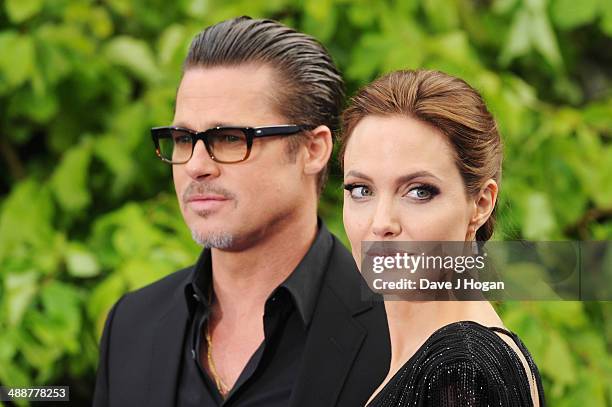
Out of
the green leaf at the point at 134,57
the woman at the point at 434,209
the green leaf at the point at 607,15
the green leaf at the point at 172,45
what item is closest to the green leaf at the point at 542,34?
the green leaf at the point at 607,15

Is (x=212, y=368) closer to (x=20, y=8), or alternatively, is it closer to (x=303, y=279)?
(x=303, y=279)

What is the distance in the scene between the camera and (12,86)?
11.0 ft

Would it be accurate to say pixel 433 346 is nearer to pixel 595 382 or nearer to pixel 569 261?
pixel 569 261

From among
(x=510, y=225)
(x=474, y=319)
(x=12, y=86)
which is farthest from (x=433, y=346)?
(x=12, y=86)

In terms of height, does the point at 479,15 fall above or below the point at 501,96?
above

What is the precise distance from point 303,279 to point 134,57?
1.47 m

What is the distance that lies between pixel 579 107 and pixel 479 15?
0.53 m

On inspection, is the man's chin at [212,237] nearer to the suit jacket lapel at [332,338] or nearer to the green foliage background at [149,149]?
the suit jacket lapel at [332,338]

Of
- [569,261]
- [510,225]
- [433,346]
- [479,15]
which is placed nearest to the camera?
[433,346]

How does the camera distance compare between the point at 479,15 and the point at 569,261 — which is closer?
the point at 569,261

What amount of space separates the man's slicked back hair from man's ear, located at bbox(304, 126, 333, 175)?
18 mm

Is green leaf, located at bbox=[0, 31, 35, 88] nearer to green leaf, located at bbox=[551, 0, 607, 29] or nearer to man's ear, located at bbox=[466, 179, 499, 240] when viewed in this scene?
green leaf, located at bbox=[551, 0, 607, 29]

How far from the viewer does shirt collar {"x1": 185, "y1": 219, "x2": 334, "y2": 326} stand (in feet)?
6.81

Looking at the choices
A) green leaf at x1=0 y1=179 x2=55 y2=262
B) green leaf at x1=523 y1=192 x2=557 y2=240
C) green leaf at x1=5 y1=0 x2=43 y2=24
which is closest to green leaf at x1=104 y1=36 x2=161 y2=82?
green leaf at x1=5 y1=0 x2=43 y2=24
